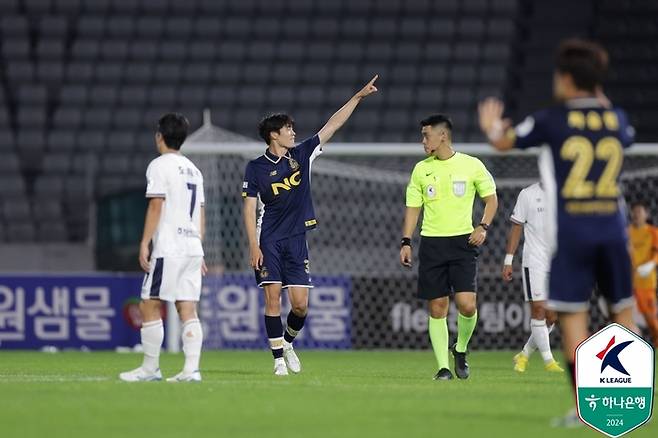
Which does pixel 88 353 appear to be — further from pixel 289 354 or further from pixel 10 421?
pixel 10 421

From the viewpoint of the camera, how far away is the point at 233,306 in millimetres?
17547

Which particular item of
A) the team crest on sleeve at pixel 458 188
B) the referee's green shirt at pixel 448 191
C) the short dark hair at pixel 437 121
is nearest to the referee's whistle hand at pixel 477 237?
the referee's green shirt at pixel 448 191

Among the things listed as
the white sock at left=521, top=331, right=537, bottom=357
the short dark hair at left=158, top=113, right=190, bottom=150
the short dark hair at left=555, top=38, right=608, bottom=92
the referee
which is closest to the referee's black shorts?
the referee

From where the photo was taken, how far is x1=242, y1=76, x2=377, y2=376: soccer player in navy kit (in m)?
11.5

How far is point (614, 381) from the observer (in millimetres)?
7340

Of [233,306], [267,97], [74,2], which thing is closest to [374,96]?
[267,97]

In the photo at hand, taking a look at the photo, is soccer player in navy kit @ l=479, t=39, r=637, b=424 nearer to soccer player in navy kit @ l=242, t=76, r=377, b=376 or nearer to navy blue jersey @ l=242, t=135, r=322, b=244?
soccer player in navy kit @ l=242, t=76, r=377, b=376

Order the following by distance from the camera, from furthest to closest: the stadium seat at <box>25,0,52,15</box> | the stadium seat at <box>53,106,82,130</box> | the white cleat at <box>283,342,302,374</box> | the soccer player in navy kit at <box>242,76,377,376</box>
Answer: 1. the stadium seat at <box>25,0,52,15</box>
2. the stadium seat at <box>53,106,82,130</box>
3. the white cleat at <box>283,342,302,374</box>
4. the soccer player in navy kit at <box>242,76,377,376</box>

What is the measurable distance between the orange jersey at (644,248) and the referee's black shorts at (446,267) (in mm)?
5845

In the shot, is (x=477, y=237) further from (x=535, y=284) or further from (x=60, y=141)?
(x=60, y=141)

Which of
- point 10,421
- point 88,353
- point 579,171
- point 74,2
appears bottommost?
point 88,353

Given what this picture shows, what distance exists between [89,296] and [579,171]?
11395 mm

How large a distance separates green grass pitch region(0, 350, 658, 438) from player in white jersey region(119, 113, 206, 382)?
417 millimetres

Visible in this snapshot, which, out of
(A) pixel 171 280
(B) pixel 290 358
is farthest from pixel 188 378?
(B) pixel 290 358
